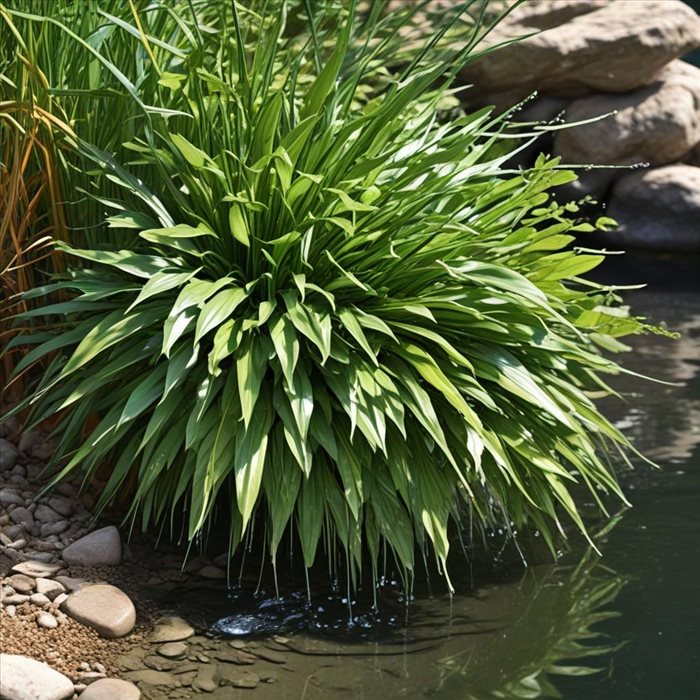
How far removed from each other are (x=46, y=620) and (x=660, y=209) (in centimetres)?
640

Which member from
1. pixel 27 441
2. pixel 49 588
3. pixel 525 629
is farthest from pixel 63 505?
pixel 525 629

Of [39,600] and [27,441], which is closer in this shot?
[39,600]

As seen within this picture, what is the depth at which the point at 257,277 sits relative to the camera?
3.04 meters

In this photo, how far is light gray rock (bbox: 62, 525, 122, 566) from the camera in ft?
9.75

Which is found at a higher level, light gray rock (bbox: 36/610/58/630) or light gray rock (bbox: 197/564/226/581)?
light gray rock (bbox: 36/610/58/630)

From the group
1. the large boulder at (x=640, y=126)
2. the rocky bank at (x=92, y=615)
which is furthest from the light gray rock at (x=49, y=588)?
the large boulder at (x=640, y=126)

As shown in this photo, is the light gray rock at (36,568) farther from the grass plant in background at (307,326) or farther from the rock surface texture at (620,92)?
the rock surface texture at (620,92)

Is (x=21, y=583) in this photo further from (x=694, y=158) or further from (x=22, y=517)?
(x=694, y=158)

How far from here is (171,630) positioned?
9.05 ft

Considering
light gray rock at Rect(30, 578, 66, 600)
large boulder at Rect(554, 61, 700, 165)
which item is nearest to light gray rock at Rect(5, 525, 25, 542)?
light gray rock at Rect(30, 578, 66, 600)

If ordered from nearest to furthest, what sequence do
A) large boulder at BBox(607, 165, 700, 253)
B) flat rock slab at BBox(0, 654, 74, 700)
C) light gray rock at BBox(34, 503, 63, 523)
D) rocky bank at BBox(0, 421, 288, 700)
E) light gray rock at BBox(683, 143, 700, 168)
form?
flat rock slab at BBox(0, 654, 74, 700) → rocky bank at BBox(0, 421, 288, 700) → light gray rock at BBox(34, 503, 63, 523) → large boulder at BBox(607, 165, 700, 253) → light gray rock at BBox(683, 143, 700, 168)

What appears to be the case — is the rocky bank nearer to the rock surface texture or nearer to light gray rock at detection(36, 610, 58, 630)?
light gray rock at detection(36, 610, 58, 630)

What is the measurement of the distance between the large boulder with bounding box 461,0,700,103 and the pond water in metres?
4.94

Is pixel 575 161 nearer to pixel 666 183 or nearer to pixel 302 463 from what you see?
pixel 666 183
